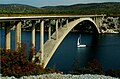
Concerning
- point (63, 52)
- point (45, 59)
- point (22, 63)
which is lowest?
point (63, 52)

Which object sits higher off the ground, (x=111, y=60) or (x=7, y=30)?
(x=7, y=30)

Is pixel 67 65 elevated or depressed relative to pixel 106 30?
elevated

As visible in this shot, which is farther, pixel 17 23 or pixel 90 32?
pixel 90 32

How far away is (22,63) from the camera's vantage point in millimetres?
13945

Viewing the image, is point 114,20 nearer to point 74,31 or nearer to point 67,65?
point 74,31

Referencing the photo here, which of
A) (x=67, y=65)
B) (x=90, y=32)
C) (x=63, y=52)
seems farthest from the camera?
(x=90, y=32)

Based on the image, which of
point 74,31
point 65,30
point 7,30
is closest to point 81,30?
point 74,31

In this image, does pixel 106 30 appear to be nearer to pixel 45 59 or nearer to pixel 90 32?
pixel 90 32

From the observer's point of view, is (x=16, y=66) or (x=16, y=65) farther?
(x=16, y=65)

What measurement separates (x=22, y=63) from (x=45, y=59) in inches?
619

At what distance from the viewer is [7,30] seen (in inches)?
813

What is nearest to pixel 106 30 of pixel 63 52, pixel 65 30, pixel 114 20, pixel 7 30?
pixel 114 20

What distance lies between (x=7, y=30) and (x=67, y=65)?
20.2 m

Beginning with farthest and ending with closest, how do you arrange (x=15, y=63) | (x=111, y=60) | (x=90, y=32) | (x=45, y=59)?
(x=90, y=32), (x=111, y=60), (x=45, y=59), (x=15, y=63)
